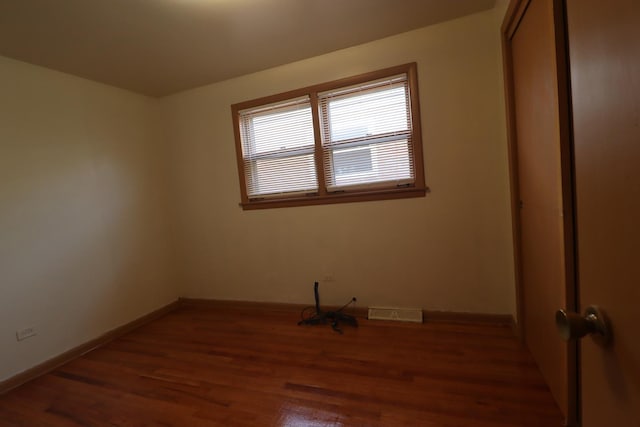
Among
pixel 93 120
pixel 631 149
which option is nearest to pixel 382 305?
pixel 631 149

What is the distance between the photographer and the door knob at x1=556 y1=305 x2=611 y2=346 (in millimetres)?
504

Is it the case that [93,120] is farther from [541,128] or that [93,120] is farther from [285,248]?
[541,128]

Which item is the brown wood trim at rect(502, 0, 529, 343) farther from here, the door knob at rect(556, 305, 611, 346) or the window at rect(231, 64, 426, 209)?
the door knob at rect(556, 305, 611, 346)

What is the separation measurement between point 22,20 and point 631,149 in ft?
9.95

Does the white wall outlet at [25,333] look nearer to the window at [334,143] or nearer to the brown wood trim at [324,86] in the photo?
the window at [334,143]

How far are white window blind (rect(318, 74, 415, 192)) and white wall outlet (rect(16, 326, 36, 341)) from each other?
2.72 meters

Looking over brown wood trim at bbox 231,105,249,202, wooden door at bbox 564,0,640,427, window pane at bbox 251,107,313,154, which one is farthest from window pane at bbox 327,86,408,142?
wooden door at bbox 564,0,640,427

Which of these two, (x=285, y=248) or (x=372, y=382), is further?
(x=285, y=248)

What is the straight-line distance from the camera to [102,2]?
1758 millimetres

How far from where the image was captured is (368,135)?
257cm

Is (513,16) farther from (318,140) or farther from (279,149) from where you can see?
(279,149)

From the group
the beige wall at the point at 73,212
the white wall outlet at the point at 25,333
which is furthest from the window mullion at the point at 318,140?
the white wall outlet at the point at 25,333

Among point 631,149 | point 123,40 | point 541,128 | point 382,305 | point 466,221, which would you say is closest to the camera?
point 631,149

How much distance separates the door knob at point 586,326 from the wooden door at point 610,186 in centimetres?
1
